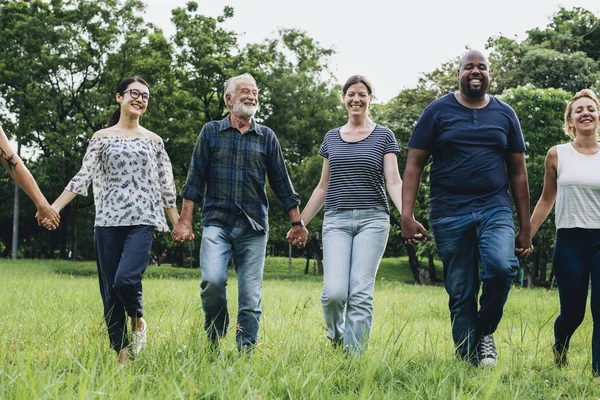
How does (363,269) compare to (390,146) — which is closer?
(363,269)

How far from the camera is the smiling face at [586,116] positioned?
5.32 m

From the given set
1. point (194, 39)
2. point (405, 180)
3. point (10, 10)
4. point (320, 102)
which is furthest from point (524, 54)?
point (405, 180)

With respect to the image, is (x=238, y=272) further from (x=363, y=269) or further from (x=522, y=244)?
(x=522, y=244)

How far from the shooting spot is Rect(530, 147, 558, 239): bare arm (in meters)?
5.41

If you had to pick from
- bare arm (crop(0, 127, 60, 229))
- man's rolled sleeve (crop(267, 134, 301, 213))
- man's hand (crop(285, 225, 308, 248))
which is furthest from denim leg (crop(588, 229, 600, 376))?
bare arm (crop(0, 127, 60, 229))

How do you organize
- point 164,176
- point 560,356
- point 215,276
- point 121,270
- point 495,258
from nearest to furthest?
point 495,258 < point 121,270 < point 215,276 < point 560,356 < point 164,176

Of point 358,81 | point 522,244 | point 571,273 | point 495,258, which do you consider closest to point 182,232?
point 358,81

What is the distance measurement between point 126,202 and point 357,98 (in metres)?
2.14

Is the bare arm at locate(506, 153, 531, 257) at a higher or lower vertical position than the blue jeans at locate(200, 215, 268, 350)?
higher

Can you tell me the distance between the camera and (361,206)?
534 cm

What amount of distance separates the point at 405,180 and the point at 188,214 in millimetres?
1822

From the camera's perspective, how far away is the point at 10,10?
95.1 ft

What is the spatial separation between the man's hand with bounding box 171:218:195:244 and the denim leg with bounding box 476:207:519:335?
2.33 metres

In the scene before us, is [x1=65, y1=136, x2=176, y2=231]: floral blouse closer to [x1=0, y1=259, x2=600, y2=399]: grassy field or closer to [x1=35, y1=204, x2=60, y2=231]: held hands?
[x1=35, y1=204, x2=60, y2=231]: held hands
